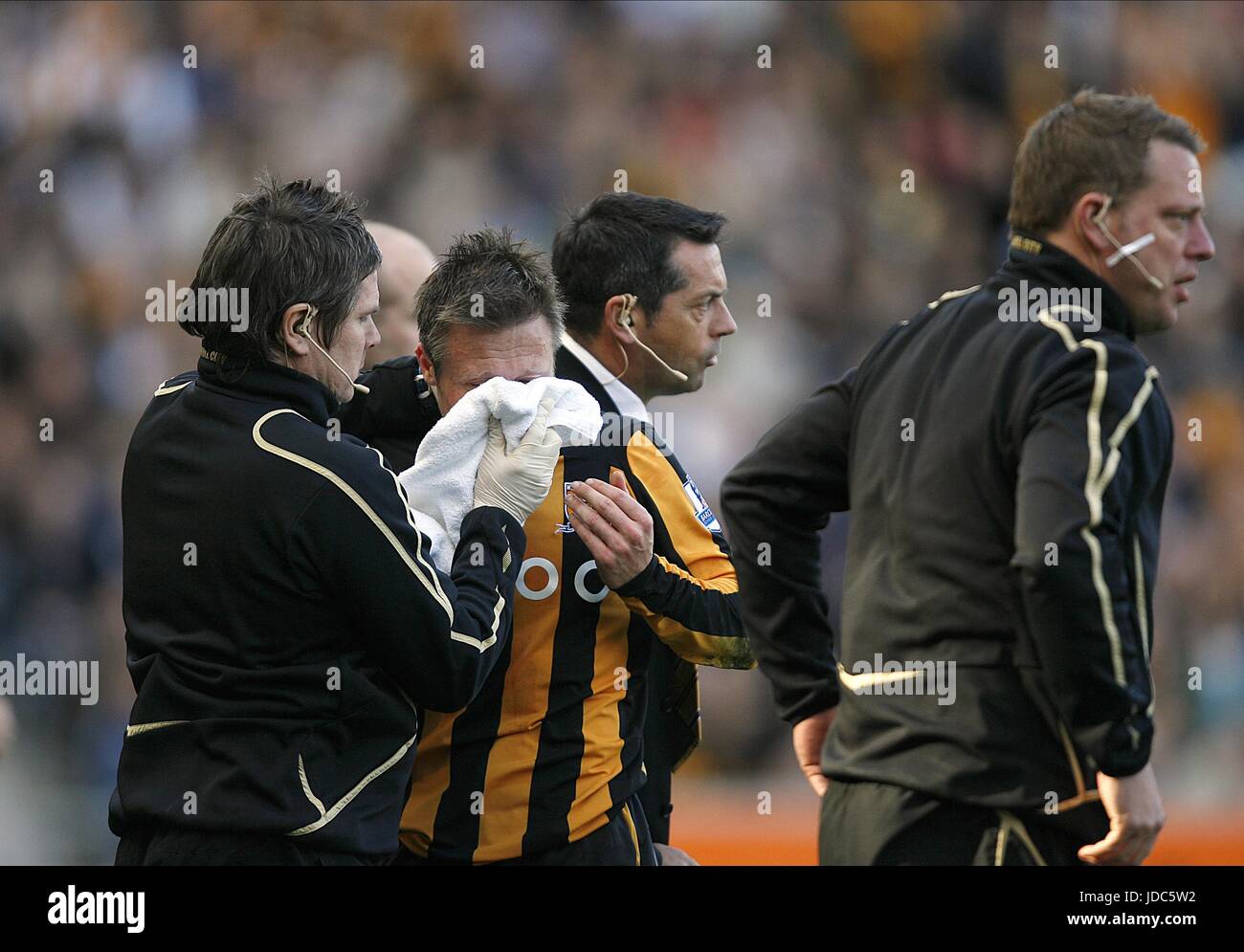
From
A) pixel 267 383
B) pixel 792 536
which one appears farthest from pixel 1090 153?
pixel 267 383

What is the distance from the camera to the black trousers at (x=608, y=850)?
2.61m

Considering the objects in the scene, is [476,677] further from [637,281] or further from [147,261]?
[147,261]

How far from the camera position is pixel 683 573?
271 cm

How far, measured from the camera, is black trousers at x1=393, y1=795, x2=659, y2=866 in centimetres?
261

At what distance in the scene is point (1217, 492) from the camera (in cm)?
648

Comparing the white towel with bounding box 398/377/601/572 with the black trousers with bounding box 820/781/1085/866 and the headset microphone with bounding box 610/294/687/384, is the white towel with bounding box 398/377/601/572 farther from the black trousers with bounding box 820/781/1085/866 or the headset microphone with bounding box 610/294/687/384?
the black trousers with bounding box 820/781/1085/866

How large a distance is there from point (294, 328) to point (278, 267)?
0.09 meters

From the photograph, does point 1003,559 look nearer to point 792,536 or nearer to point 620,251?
point 792,536

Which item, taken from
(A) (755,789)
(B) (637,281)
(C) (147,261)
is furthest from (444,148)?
(B) (637,281)

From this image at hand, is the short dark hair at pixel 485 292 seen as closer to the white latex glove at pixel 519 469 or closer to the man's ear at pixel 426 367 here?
the man's ear at pixel 426 367

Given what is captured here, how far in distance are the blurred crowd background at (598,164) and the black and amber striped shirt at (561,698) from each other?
3289 millimetres

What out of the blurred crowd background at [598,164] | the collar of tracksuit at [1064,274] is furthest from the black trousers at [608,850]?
the blurred crowd background at [598,164]

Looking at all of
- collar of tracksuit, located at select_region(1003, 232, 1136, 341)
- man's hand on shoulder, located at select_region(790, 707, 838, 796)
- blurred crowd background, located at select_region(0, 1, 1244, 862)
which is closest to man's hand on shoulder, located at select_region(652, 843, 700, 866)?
man's hand on shoulder, located at select_region(790, 707, 838, 796)

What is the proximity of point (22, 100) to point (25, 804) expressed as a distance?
3.17 metres
